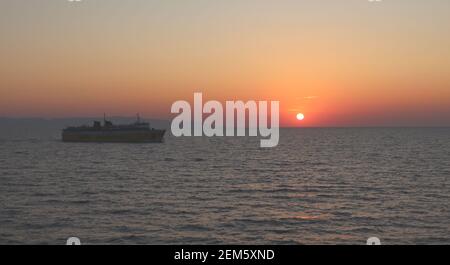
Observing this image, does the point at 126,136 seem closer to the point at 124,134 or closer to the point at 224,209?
the point at 124,134

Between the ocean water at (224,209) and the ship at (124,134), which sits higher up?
the ship at (124,134)

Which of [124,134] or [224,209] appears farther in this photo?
[124,134]

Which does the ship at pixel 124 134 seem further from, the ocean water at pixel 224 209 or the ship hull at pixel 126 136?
the ocean water at pixel 224 209

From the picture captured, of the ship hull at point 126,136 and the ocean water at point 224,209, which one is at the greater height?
the ship hull at point 126,136

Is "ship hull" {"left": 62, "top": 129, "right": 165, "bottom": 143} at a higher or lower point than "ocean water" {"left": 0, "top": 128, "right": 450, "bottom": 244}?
higher

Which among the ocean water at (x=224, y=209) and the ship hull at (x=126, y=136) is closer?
the ocean water at (x=224, y=209)

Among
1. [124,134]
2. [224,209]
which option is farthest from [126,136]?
[224,209]

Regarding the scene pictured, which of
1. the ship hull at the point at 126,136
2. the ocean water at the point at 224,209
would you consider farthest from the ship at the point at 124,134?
the ocean water at the point at 224,209

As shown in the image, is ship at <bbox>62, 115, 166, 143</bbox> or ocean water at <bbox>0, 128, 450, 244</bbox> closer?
ocean water at <bbox>0, 128, 450, 244</bbox>

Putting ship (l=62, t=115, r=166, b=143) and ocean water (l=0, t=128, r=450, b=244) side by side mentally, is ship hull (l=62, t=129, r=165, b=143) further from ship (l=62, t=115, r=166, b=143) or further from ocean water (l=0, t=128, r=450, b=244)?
ocean water (l=0, t=128, r=450, b=244)

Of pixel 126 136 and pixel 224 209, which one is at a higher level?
pixel 126 136

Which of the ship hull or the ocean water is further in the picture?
the ship hull

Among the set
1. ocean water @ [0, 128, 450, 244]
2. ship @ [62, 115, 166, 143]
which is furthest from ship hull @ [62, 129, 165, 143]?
ocean water @ [0, 128, 450, 244]
